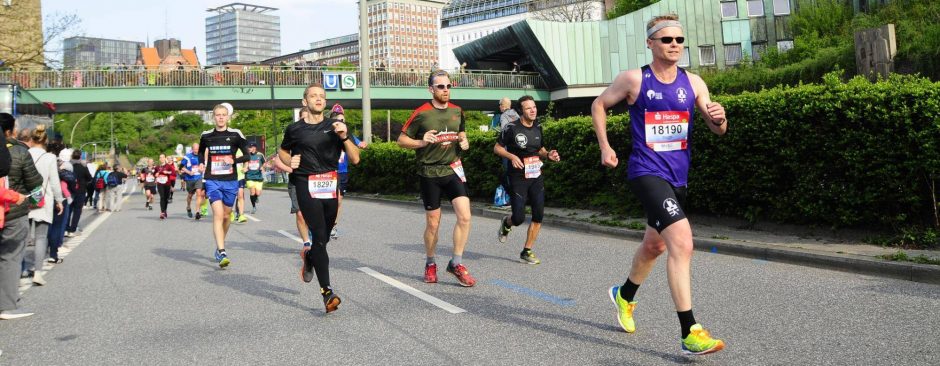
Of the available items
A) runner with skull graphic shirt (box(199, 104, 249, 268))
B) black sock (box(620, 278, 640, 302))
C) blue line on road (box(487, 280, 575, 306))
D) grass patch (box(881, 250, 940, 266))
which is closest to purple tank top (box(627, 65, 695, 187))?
black sock (box(620, 278, 640, 302))

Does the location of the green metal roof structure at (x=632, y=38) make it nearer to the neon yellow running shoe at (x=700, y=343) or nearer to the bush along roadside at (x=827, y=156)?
the bush along roadside at (x=827, y=156)

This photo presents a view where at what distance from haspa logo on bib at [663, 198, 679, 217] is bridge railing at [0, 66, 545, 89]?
102ft

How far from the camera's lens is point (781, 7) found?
46.2m

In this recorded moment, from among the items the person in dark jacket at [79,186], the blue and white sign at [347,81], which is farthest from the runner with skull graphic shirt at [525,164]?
the blue and white sign at [347,81]

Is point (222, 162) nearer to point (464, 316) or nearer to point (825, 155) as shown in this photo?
point (464, 316)

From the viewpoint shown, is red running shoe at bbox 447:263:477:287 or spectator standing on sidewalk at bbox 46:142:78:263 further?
spectator standing on sidewalk at bbox 46:142:78:263

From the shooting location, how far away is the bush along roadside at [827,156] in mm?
8258

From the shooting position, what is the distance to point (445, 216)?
1736cm

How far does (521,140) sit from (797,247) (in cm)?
327

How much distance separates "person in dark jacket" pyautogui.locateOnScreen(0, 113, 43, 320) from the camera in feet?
20.6

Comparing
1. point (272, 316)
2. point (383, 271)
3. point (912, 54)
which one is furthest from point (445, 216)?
point (912, 54)

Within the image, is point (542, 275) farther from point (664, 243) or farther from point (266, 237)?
point (266, 237)

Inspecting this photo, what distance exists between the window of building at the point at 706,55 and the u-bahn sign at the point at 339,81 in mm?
20511

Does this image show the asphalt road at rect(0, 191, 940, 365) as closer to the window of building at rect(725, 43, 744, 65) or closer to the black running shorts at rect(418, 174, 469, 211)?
the black running shorts at rect(418, 174, 469, 211)
